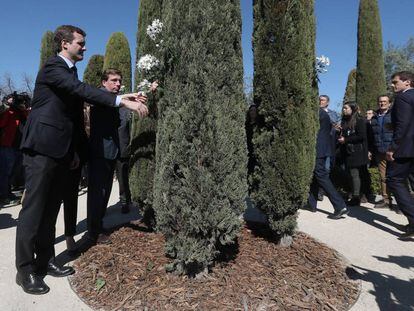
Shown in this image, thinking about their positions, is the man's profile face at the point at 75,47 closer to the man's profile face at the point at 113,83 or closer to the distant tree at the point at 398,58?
the man's profile face at the point at 113,83

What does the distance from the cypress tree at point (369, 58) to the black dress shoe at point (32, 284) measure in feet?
38.2

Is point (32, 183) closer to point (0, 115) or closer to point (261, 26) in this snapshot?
point (261, 26)

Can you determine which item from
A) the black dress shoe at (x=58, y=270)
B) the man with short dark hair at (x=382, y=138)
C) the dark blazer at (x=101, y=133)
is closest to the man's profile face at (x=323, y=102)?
the man with short dark hair at (x=382, y=138)

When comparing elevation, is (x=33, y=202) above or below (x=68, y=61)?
below

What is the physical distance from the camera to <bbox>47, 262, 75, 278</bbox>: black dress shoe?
11.9 feet

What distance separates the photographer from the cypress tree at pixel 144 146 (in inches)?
186

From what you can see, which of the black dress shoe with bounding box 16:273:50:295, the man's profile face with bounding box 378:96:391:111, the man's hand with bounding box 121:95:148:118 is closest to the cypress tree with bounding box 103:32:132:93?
the man's profile face with bounding box 378:96:391:111

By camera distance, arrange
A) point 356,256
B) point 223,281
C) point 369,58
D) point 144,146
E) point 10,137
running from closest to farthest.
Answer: point 223,281 < point 356,256 < point 144,146 < point 10,137 < point 369,58

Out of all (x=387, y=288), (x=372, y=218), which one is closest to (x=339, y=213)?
(x=372, y=218)

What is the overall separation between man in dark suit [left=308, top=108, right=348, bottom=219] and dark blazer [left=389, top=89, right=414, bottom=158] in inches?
57.2

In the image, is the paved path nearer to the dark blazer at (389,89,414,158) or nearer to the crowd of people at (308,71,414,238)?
the crowd of people at (308,71,414,238)

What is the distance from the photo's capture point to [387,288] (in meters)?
3.60

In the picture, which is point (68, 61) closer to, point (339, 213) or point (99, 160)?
point (99, 160)

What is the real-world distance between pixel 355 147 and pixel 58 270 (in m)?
5.92
